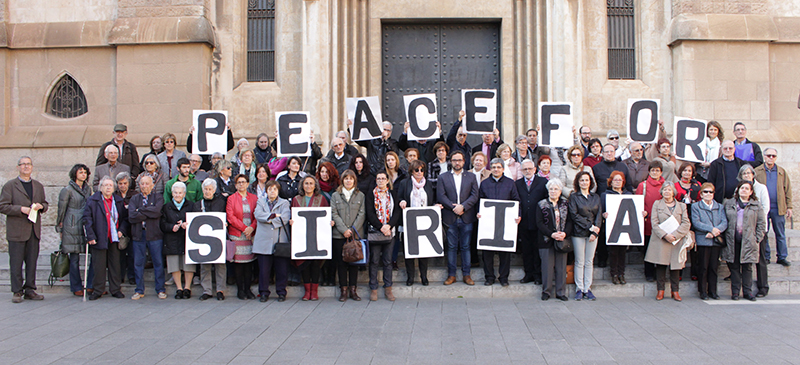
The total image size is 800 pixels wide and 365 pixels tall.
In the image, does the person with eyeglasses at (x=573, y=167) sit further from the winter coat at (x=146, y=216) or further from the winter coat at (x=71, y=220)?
the winter coat at (x=71, y=220)

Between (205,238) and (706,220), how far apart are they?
6998 millimetres

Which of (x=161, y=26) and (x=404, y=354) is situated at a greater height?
(x=161, y=26)

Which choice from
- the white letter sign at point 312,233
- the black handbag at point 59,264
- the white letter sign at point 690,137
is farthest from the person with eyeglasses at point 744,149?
the black handbag at point 59,264

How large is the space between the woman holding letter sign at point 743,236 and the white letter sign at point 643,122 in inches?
64.6

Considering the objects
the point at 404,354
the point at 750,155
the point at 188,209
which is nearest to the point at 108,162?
the point at 188,209

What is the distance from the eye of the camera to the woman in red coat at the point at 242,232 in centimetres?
830

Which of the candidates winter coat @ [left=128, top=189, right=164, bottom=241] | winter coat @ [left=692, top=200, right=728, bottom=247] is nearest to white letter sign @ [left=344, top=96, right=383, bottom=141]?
winter coat @ [left=128, top=189, right=164, bottom=241]

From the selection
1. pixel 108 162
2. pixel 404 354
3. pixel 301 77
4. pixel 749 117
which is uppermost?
pixel 301 77

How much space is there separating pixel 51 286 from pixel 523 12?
10182mm


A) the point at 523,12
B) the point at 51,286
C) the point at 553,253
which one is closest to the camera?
the point at 553,253

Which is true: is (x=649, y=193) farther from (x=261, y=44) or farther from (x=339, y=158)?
(x=261, y=44)

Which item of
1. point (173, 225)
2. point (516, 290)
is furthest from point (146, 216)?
point (516, 290)

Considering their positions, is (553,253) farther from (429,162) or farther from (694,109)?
(694,109)

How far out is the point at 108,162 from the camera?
9336 millimetres
